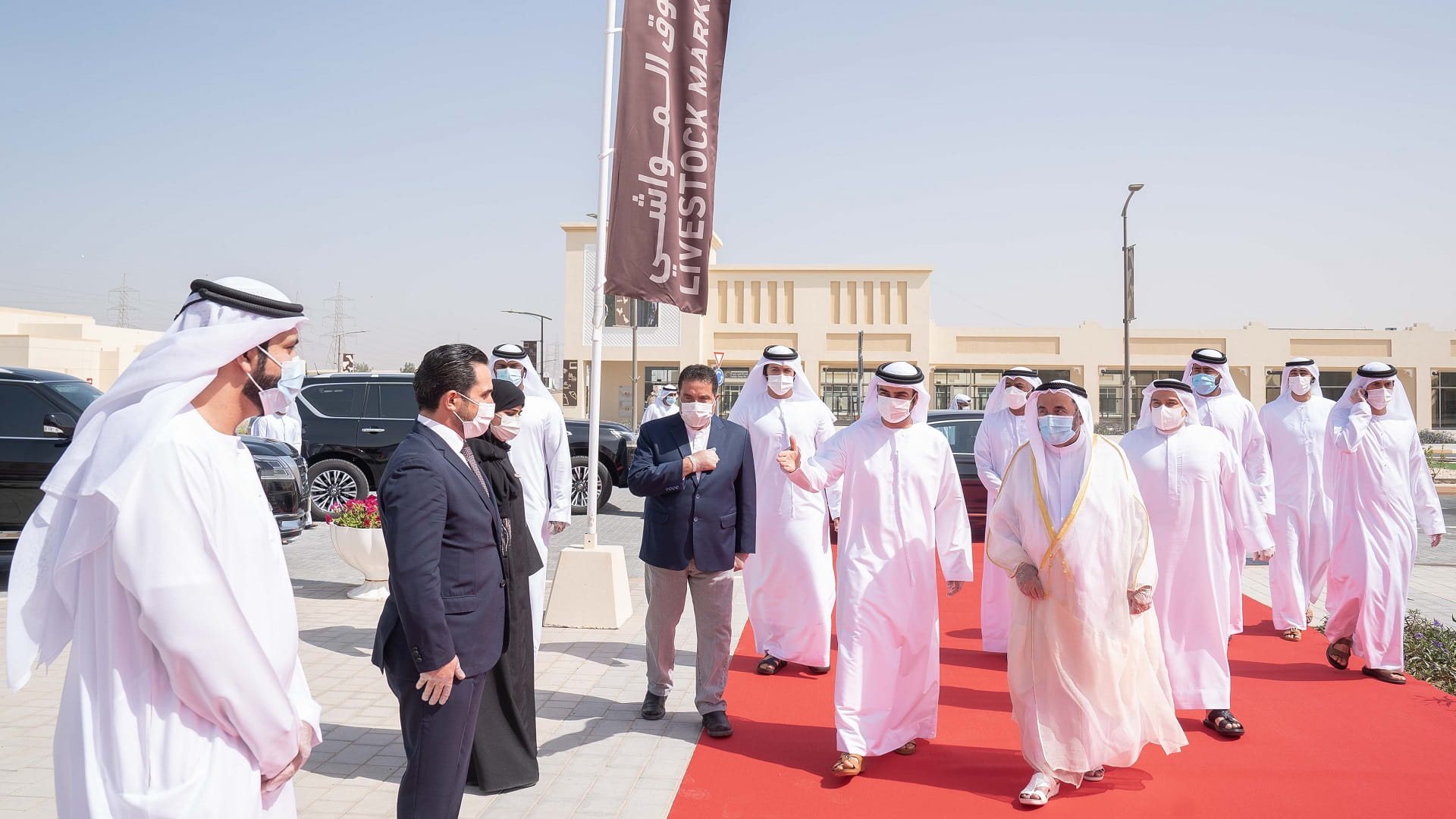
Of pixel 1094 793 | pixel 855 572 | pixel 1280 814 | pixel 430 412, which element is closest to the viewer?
pixel 430 412

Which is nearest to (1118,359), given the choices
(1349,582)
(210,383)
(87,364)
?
(1349,582)

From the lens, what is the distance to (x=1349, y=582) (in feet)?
21.4

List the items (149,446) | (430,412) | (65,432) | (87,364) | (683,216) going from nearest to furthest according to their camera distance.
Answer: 1. (149,446)
2. (430,412)
3. (683,216)
4. (65,432)
5. (87,364)

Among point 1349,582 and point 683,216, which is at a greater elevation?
point 683,216

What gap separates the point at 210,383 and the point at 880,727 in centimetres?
354

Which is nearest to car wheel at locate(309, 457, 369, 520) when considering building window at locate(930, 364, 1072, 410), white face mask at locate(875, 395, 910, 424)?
white face mask at locate(875, 395, 910, 424)

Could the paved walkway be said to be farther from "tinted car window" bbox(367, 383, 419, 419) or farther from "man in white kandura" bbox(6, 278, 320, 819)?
"tinted car window" bbox(367, 383, 419, 419)

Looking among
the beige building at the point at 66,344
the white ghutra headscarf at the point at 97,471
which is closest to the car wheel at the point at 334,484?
the white ghutra headscarf at the point at 97,471

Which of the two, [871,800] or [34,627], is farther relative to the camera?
[871,800]

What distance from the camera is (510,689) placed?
424 cm

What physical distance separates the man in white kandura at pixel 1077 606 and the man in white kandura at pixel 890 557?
0.47m

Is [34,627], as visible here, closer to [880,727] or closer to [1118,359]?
[880,727]

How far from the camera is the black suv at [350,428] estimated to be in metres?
13.0

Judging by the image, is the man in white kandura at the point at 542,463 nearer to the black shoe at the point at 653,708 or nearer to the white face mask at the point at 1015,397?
the black shoe at the point at 653,708
